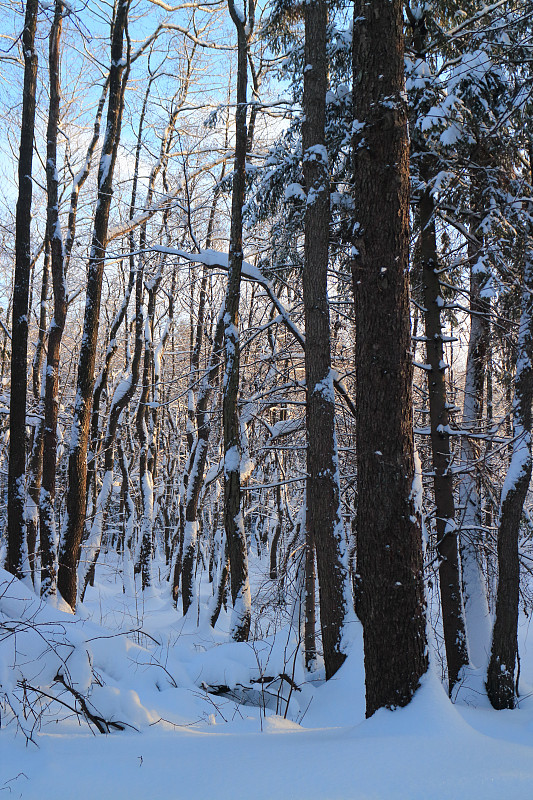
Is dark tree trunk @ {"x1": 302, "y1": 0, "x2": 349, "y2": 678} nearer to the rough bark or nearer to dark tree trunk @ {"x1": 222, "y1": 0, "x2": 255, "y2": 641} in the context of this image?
dark tree trunk @ {"x1": 222, "y1": 0, "x2": 255, "y2": 641}

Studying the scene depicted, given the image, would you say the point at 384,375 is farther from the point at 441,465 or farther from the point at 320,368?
the point at 441,465

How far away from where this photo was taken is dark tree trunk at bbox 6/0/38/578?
8414mm

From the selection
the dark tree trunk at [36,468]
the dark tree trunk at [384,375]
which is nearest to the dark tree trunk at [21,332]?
the dark tree trunk at [36,468]

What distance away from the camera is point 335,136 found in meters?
7.92

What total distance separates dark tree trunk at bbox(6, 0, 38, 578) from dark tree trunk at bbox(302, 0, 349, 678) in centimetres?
477

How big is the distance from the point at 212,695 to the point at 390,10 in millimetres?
6352

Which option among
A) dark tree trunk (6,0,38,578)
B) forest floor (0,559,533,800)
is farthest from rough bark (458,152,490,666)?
dark tree trunk (6,0,38,578)

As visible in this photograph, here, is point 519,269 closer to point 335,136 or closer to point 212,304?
point 335,136

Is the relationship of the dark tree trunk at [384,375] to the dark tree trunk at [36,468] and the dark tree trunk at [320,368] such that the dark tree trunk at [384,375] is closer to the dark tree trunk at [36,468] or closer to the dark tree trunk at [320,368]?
the dark tree trunk at [320,368]

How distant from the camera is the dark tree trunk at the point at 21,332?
27.6ft

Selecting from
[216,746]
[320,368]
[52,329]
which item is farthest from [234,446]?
[216,746]

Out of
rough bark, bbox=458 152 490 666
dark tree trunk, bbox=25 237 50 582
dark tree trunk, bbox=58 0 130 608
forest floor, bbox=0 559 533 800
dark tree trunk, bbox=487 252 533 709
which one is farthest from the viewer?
dark tree trunk, bbox=25 237 50 582

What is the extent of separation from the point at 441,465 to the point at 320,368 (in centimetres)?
232

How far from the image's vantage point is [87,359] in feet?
27.8
